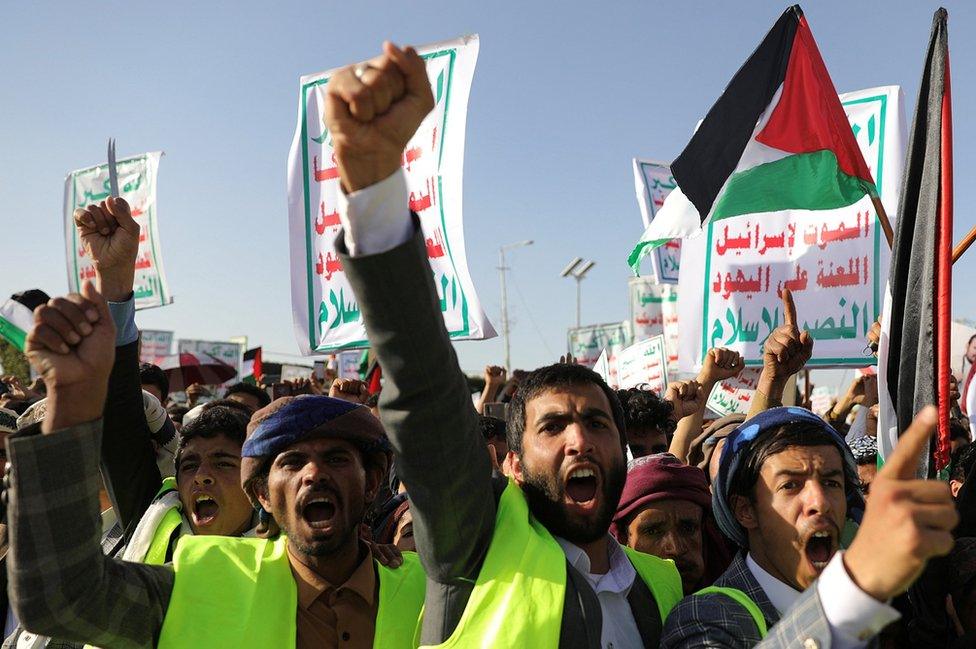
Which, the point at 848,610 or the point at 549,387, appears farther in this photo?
the point at 549,387

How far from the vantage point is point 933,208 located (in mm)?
2852

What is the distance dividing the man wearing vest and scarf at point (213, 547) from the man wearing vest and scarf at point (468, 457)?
1.32 ft

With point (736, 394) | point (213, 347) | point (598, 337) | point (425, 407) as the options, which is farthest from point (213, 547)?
point (213, 347)

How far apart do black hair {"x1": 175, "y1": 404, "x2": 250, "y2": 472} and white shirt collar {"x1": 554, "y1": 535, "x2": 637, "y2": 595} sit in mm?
1452

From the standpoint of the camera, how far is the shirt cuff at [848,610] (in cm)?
137

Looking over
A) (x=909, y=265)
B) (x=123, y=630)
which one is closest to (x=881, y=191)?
(x=909, y=265)

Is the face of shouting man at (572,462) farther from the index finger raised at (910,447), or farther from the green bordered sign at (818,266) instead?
the green bordered sign at (818,266)

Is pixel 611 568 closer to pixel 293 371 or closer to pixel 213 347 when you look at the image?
pixel 293 371

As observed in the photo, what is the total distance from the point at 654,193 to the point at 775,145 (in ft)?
15.0

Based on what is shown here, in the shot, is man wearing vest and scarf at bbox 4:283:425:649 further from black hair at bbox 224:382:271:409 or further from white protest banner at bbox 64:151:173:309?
white protest banner at bbox 64:151:173:309

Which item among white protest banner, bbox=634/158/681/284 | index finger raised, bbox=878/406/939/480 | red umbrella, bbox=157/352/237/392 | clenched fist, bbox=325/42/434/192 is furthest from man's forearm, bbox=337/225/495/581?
red umbrella, bbox=157/352/237/392

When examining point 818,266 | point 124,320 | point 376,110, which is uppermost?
point 376,110

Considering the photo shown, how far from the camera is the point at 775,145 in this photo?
4.79 meters

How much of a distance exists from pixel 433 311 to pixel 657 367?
639 cm
